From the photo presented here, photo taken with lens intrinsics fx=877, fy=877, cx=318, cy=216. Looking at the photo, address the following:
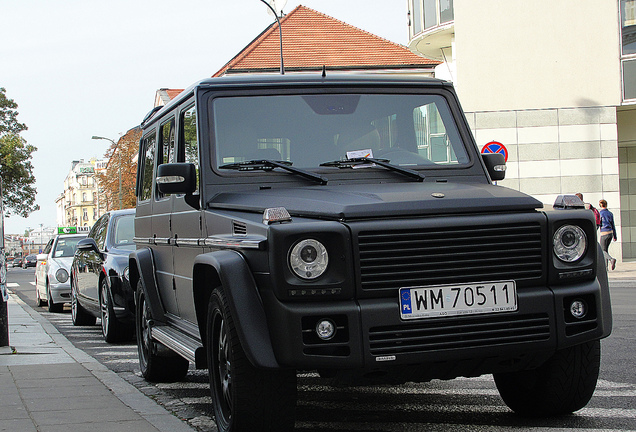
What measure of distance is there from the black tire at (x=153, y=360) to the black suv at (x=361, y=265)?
1.63 m

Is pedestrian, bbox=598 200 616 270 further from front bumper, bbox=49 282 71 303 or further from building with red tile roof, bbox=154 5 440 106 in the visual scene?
building with red tile roof, bbox=154 5 440 106

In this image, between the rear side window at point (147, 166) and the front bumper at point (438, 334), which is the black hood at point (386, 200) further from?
the rear side window at point (147, 166)

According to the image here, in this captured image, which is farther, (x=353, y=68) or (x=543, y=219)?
(x=353, y=68)

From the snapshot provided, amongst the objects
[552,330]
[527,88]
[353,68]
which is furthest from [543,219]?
[353,68]

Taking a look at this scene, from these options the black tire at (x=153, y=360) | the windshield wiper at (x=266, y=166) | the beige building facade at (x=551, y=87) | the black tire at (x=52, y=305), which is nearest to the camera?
the windshield wiper at (x=266, y=166)

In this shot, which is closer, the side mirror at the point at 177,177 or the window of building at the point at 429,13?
the side mirror at the point at 177,177

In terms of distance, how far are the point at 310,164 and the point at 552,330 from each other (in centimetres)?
186

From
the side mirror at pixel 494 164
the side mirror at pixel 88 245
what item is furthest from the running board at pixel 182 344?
the side mirror at pixel 88 245

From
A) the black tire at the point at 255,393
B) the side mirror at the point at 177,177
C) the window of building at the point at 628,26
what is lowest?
the black tire at the point at 255,393

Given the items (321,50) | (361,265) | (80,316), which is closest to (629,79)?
(80,316)

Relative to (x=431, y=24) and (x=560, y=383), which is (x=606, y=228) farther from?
(x=560, y=383)

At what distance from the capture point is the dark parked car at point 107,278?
Result: 1088 cm

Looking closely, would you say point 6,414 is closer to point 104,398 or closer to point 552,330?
point 104,398

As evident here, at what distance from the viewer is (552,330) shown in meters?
4.43
